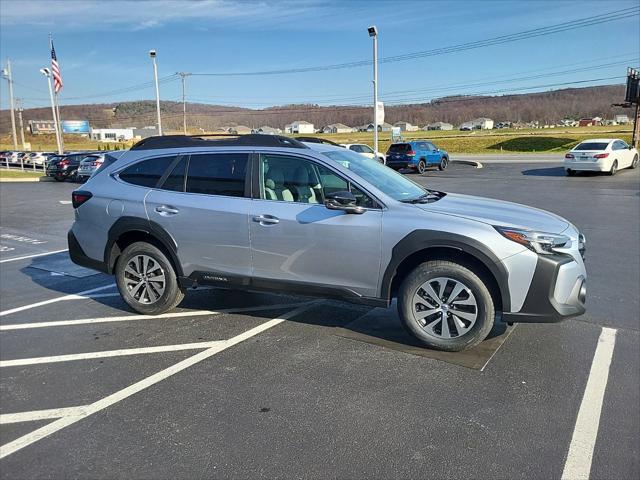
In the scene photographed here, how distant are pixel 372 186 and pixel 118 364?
8.62 ft

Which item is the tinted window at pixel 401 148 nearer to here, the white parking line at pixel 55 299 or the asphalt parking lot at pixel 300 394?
the asphalt parking lot at pixel 300 394

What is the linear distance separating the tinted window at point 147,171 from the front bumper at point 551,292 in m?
3.62

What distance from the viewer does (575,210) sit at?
12.6m

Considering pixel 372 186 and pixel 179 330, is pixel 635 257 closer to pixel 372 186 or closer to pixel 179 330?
pixel 372 186

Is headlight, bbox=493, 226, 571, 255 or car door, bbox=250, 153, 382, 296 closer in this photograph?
headlight, bbox=493, 226, 571, 255

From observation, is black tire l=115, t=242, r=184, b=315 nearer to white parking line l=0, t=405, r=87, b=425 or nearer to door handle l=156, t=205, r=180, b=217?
door handle l=156, t=205, r=180, b=217

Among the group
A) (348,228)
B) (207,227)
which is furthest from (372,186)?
(207,227)

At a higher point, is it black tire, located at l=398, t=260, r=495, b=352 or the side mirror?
the side mirror

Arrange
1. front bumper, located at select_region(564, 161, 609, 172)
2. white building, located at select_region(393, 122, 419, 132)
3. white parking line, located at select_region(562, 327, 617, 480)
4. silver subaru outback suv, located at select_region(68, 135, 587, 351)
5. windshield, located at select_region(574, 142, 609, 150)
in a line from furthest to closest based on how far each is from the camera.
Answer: white building, located at select_region(393, 122, 419, 132), windshield, located at select_region(574, 142, 609, 150), front bumper, located at select_region(564, 161, 609, 172), silver subaru outback suv, located at select_region(68, 135, 587, 351), white parking line, located at select_region(562, 327, 617, 480)

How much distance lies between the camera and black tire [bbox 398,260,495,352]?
13.1 ft

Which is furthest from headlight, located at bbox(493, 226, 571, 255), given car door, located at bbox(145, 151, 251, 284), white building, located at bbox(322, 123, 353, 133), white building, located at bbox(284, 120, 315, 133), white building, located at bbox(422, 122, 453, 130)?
white building, located at bbox(422, 122, 453, 130)

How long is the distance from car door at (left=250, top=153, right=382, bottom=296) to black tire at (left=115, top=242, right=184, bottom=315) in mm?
1025

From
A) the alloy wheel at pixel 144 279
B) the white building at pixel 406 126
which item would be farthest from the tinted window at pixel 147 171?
the white building at pixel 406 126

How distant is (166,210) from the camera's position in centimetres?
500
